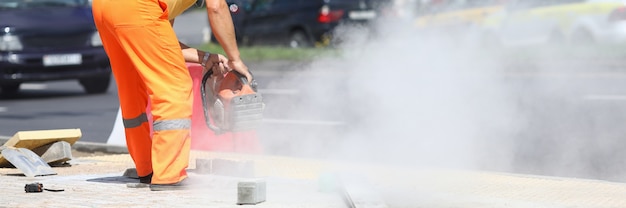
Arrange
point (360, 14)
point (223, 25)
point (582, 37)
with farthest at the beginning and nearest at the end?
point (360, 14), point (582, 37), point (223, 25)

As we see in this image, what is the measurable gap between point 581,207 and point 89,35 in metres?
10.7

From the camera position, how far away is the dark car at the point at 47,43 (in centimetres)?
1598

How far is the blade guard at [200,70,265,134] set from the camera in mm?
7355

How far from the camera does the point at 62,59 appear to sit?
53.5ft

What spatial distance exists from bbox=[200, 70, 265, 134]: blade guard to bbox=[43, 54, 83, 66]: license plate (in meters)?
9.01

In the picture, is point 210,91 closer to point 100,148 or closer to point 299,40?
point 100,148

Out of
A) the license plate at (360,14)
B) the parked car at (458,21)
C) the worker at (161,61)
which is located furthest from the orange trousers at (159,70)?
the license plate at (360,14)

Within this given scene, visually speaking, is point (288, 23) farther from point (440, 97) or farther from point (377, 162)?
point (377, 162)

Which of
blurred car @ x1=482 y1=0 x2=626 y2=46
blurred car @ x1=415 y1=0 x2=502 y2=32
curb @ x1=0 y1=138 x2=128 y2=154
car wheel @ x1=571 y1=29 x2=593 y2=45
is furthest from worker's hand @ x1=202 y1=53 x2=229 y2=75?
car wheel @ x1=571 y1=29 x2=593 y2=45

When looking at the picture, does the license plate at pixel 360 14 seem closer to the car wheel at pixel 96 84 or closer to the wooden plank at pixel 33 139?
the car wheel at pixel 96 84

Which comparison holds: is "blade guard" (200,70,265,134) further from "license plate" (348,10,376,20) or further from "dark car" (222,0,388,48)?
"dark car" (222,0,388,48)

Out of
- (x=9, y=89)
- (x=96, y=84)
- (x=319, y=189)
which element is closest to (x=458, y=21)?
(x=96, y=84)

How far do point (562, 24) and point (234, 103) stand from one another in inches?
527

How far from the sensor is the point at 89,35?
16453 mm
